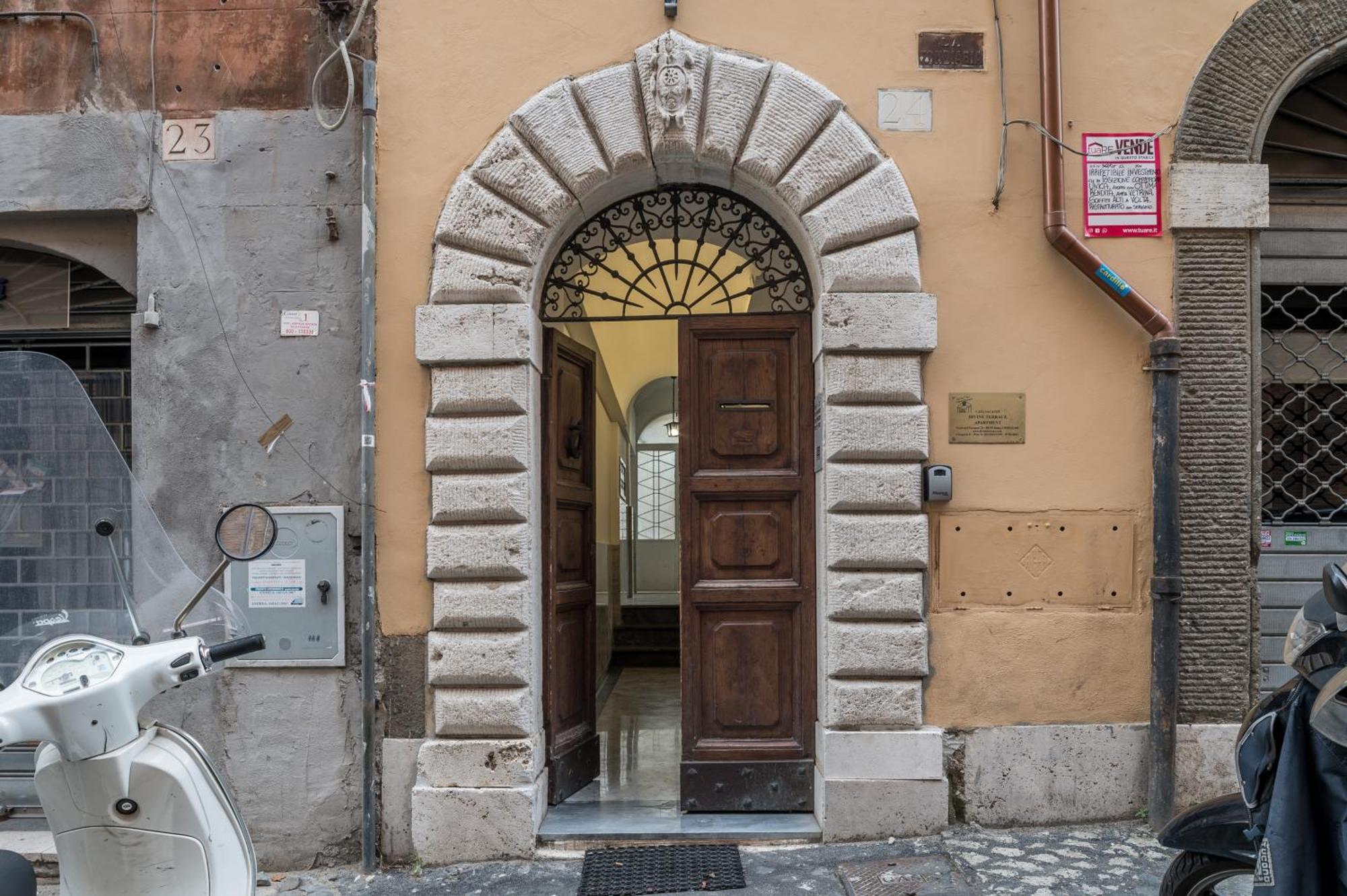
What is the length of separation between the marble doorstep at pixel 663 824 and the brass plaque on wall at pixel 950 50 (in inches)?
143

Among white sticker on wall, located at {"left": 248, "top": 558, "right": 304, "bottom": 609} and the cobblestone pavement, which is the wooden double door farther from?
white sticker on wall, located at {"left": 248, "top": 558, "right": 304, "bottom": 609}

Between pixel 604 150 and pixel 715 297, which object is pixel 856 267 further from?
pixel 604 150

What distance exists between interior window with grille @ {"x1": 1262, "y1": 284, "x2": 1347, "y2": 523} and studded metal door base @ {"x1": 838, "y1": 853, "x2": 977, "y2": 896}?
2416mm

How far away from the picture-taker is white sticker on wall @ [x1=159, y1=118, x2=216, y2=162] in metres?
5.17

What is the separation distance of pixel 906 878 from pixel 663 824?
1.21m

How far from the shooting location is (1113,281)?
4.86 meters

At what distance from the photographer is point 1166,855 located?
4555 mm

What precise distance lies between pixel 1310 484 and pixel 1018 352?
1.68 metres

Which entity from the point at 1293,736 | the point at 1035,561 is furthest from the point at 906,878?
the point at 1293,736

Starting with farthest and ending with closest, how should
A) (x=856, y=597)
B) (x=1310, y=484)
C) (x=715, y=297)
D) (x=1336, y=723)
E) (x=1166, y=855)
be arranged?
(x=715, y=297) < (x=1310, y=484) < (x=856, y=597) < (x=1166, y=855) < (x=1336, y=723)

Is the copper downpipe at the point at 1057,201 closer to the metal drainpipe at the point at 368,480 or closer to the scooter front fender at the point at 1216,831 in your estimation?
the scooter front fender at the point at 1216,831

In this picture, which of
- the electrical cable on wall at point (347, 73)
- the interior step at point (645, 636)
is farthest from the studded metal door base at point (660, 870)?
the interior step at point (645, 636)

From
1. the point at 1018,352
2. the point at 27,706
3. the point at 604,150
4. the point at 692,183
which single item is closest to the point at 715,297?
the point at 692,183

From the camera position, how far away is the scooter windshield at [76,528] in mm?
3057
